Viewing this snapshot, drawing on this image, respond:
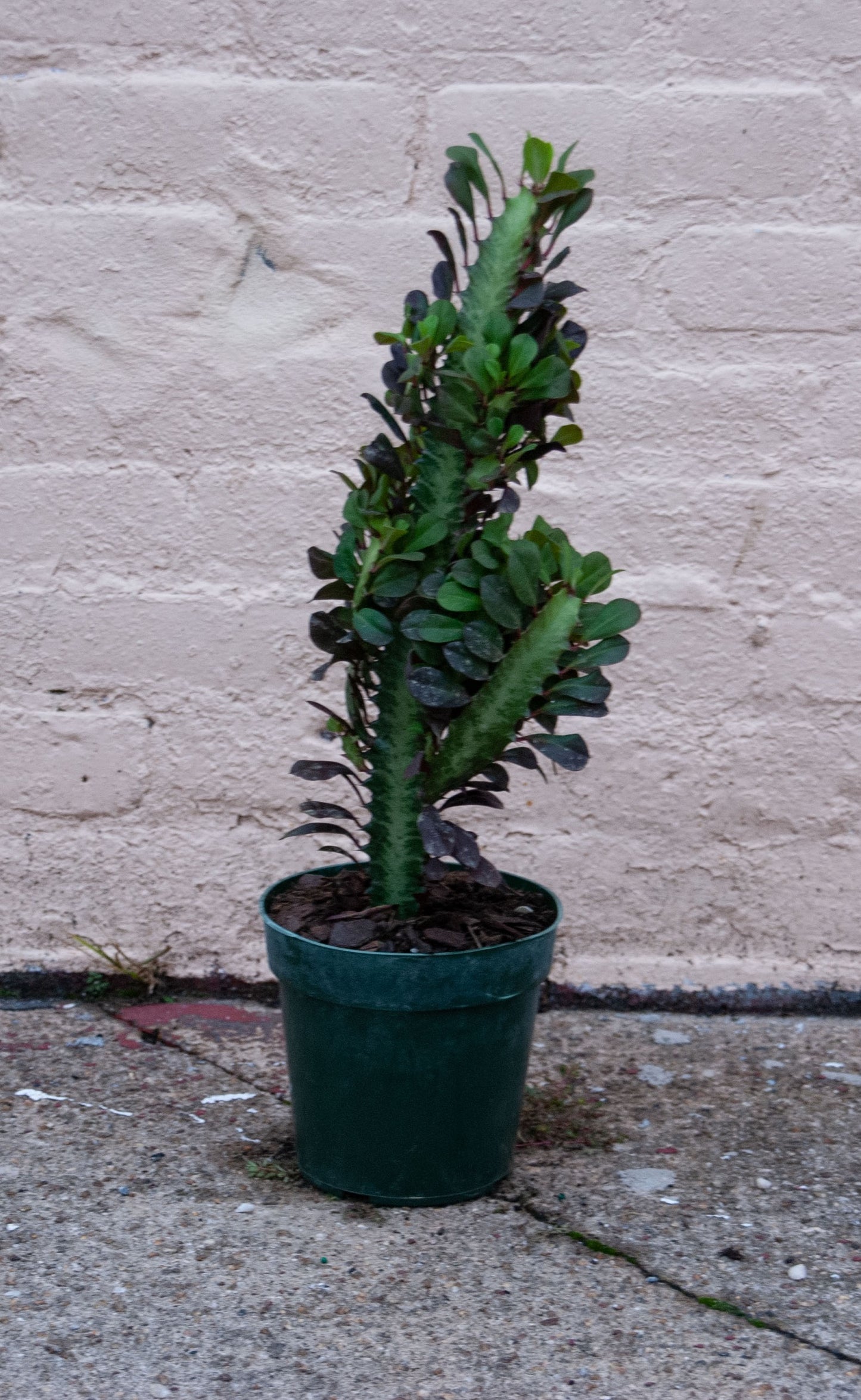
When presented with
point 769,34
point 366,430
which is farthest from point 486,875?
point 769,34

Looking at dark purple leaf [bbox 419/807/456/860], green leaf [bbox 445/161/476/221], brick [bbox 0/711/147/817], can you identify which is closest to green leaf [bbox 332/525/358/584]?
dark purple leaf [bbox 419/807/456/860]

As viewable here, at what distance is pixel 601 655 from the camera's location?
1.59 metres

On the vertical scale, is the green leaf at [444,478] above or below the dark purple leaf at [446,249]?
below

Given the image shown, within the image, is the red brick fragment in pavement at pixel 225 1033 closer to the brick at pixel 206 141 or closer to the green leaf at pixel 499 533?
the green leaf at pixel 499 533

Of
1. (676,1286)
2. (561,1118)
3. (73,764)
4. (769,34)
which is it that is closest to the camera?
(676,1286)

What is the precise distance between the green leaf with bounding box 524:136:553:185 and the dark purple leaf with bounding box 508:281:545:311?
139 mm

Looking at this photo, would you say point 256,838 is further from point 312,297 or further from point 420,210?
point 420,210

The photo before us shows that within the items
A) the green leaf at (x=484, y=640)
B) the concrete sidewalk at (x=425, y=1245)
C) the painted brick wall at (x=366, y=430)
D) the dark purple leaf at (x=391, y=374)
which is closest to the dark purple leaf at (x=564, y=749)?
the green leaf at (x=484, y=640)

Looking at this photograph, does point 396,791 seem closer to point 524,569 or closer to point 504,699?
point 504,699

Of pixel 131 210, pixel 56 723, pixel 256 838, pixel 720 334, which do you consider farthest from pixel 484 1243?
pixel 131 210

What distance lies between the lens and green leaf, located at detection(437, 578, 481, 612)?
1582mm

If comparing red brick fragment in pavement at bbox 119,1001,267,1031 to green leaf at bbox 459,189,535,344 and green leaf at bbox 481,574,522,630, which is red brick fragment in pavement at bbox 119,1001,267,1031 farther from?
green leaf at bbox 459,189,535,344

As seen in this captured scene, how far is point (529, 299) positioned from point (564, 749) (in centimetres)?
54

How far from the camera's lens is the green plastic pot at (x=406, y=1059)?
161cm
